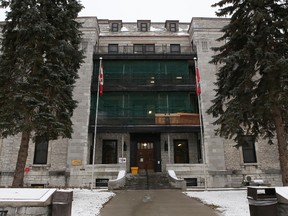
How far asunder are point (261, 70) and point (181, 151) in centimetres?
1324

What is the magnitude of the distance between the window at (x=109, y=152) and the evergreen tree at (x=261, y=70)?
43.5 feet

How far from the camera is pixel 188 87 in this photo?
24.4 metres

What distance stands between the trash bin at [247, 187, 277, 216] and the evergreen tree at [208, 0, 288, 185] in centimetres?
632

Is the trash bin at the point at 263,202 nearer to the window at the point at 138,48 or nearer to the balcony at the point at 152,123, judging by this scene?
the balcony at the point at 152,123

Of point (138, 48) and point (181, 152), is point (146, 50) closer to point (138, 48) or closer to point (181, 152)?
point (138, 48)

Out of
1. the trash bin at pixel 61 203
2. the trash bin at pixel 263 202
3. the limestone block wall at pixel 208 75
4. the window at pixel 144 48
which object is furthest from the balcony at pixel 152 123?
the trash bin at pixel 263 202

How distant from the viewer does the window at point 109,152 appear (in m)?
24.2

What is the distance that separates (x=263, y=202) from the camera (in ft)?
21.2

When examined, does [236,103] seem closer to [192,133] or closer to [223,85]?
[223,85]

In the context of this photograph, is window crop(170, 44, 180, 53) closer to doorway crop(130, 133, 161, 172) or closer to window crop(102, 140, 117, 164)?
doorway crop(130, 133, 161, 172)

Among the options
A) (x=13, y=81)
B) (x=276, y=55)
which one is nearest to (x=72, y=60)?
(x=13, y=81)

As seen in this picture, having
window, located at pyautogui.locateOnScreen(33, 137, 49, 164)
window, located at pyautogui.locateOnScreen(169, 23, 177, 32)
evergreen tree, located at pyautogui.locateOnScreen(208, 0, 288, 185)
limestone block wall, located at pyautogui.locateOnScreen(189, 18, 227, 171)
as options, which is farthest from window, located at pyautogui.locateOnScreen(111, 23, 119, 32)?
evergreen tree, located at pyautogui.locateOnScreen(208, 0, 288, 185)

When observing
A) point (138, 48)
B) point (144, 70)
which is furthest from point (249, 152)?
point (138, 48)

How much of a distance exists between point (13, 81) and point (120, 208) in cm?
825
